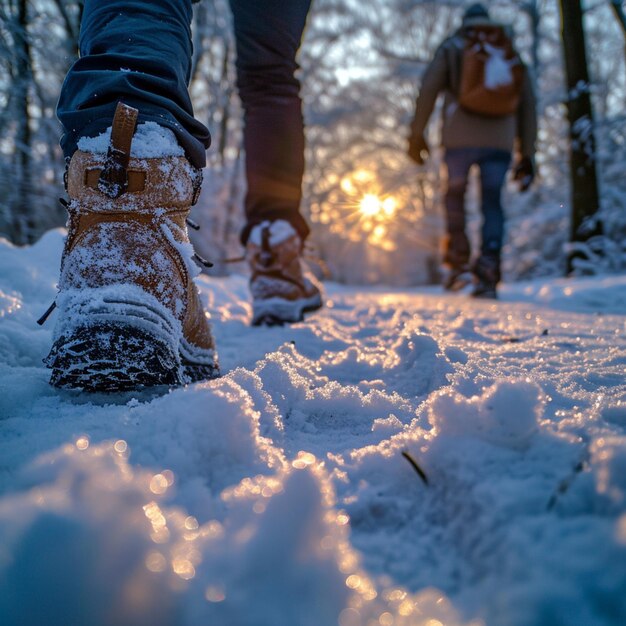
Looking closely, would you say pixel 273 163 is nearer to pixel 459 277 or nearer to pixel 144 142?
pixel 144 142

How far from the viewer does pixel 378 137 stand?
505 inches

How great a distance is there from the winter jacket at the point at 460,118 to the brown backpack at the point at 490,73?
8 centimetres

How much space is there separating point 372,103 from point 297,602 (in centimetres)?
1362

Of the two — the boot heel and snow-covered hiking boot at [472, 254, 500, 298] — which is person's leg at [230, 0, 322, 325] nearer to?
the boot heel

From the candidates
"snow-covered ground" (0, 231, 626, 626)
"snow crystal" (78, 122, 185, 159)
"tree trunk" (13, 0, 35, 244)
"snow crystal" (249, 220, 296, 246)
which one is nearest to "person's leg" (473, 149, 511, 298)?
"snow crystal" (249, 220, 296, 246)

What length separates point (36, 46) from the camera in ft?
17.2

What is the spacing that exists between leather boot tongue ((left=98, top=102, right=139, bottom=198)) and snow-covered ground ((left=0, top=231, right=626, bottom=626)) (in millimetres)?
388

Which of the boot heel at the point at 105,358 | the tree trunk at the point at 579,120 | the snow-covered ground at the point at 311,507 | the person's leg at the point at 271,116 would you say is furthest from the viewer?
the tree trunk at the point at 579,120

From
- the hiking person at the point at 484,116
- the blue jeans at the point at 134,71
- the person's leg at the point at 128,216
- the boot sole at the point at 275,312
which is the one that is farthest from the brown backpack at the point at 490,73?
the person's leg at the point at 128,216

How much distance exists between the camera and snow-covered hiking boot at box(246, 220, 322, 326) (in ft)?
5.83

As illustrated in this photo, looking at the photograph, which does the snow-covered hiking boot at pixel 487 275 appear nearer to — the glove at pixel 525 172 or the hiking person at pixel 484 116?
the hiking person at pixel 484 116

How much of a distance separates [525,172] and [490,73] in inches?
35.8

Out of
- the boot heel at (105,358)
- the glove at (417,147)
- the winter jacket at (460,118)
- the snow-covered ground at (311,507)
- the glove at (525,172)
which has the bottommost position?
the snow-covered ground at (311,507)

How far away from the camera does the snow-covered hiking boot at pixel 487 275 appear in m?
3.60
